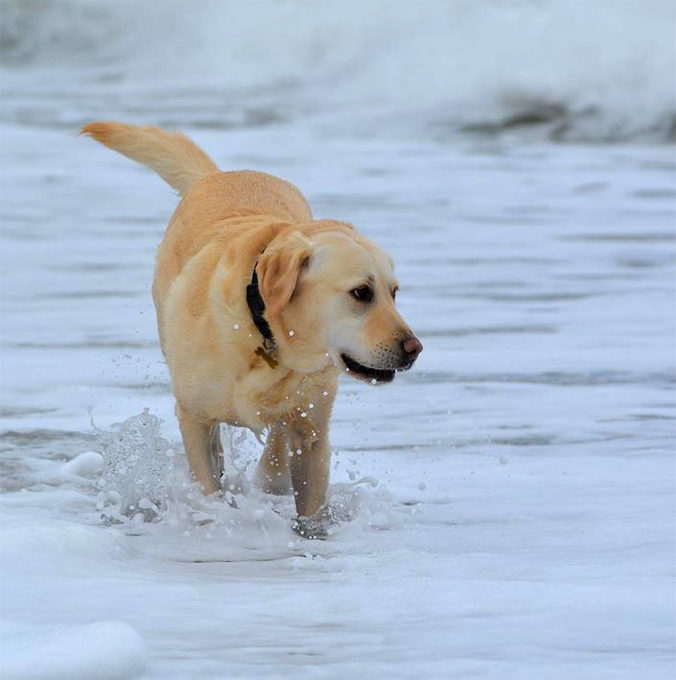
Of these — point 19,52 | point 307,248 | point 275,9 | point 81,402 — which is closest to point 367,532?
point 307,248

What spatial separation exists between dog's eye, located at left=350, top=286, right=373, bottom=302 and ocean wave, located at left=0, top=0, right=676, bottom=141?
1121 cm

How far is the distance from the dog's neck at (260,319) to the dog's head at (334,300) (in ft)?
0.13

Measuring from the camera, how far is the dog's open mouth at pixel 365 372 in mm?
4285

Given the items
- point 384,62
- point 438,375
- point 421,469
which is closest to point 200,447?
point 421,469

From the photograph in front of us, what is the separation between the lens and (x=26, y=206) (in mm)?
11102

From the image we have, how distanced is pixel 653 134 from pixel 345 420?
9799mm

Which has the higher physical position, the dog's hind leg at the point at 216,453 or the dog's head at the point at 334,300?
the dog's head at the point at 334,300

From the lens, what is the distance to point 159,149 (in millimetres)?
5953

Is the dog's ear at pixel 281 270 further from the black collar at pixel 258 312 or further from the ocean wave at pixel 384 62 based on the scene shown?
the ocean wave at pixel 384 62

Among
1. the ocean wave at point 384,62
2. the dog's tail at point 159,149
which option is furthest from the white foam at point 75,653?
the ocean wave at point 384,62

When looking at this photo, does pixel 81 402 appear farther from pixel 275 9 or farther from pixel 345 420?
pixel 275 9

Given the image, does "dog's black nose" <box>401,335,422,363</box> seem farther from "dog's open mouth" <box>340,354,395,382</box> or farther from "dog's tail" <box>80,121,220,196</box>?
"dog's tail" <box>80,121,220,196</box>

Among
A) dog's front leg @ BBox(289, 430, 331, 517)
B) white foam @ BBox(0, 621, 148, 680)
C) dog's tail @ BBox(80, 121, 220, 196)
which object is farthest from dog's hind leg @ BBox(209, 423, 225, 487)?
white foam @ BBox(0, 621, 148, 680)

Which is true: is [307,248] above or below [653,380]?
above
